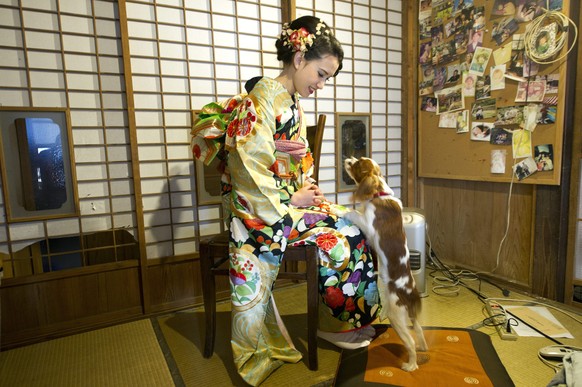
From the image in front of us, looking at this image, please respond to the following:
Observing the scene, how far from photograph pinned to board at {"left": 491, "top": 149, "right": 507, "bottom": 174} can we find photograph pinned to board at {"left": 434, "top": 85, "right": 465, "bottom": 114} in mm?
451

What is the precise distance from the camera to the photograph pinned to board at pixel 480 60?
2.59 m

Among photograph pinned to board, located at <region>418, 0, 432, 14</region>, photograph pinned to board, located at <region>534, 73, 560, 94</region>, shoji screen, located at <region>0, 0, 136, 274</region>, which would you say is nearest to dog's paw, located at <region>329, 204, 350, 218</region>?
shoji screen, located at <region>0, 0, 136, 274</region>

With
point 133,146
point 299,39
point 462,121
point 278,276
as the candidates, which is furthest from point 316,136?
point 462,121

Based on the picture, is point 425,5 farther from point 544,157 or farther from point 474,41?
point 544,157

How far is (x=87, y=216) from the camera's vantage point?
7.28 ft

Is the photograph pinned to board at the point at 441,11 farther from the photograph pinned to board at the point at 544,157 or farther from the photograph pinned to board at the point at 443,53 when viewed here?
the photograph pinned to board at the point at 544,157

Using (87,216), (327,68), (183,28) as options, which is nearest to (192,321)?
(87,216)

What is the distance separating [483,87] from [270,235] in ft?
6.80

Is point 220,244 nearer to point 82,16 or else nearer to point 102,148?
point 102,148

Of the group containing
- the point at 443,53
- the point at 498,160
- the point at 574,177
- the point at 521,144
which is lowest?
the point at 574,177

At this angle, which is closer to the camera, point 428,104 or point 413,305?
point 413,305

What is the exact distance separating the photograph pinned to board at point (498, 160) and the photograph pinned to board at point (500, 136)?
0.19ft

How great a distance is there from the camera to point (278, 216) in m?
1.57

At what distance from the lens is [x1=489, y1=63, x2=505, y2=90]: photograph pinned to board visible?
2488 mm
